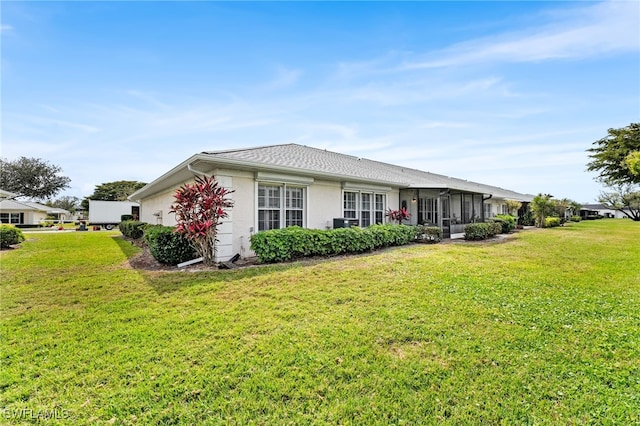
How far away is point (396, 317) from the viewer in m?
4.57

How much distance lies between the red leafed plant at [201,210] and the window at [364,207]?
19.7 feet

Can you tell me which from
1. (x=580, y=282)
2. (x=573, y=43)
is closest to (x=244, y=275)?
(x=580, y=282)

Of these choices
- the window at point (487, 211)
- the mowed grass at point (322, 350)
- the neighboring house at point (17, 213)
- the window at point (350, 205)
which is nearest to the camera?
the mowed grass at point (322, 350)

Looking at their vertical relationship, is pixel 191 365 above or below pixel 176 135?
below

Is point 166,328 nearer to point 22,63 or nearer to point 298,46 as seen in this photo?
point 22,63

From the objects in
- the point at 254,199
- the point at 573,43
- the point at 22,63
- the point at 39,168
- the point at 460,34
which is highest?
the point at 39,168

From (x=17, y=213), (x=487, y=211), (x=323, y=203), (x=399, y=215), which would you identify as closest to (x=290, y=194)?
(x=323, y=203)

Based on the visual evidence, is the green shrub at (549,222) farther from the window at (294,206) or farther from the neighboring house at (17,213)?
the neighboring house at (17,213)

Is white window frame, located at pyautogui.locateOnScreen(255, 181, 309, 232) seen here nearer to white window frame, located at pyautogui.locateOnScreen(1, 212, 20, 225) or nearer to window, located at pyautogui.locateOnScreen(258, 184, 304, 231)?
window, located at pyautogui.locateOnScreen(258, 184, 304, 231)

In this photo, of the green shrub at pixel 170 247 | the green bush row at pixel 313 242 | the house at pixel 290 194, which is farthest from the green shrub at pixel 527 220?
the green shrub at pixel 170 247

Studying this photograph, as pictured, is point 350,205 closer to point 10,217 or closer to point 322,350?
point 322,350

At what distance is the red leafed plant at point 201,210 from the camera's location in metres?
7.88

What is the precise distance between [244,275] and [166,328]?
2.96 meters

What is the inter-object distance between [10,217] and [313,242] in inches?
1665
